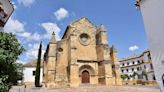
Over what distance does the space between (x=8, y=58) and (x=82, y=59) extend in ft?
76.3

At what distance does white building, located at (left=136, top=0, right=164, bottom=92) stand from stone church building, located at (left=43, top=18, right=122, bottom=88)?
21177 millimetres

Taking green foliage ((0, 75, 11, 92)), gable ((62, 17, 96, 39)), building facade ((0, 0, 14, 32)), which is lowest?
green foliage ((0, 75, 11, 92))

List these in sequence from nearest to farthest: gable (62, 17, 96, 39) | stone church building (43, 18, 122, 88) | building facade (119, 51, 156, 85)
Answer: stone church building (43, 18, 122, 88) → gable (62, 17, 96, 39) → building facade (119, 51, 156, 85)

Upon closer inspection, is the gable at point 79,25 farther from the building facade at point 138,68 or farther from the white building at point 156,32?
the building facade at point 138,68

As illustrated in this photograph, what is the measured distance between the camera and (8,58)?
12.1 meters

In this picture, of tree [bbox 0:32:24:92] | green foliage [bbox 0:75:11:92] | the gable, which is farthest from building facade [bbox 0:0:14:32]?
the gable

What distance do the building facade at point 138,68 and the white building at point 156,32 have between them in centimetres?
4939

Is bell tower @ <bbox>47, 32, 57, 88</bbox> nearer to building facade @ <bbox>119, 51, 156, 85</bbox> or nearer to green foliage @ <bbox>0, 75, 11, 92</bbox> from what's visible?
green foliage @ <bbox>0, 75, 11, 92</bbox>

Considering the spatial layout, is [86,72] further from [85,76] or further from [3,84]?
[3,84]

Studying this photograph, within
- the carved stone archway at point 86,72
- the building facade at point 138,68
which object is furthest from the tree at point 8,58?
the building facade at point 138,68

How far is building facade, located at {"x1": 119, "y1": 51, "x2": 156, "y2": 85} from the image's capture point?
196 ft

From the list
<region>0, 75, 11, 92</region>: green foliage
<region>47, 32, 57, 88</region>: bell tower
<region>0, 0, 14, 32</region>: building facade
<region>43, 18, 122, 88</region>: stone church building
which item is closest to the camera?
<region>0, 75, 11, 92</region>: green foliage

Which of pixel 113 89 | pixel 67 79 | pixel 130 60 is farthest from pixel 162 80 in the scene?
pixel 130 60

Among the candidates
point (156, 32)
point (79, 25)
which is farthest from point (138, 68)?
point (156, 32)
